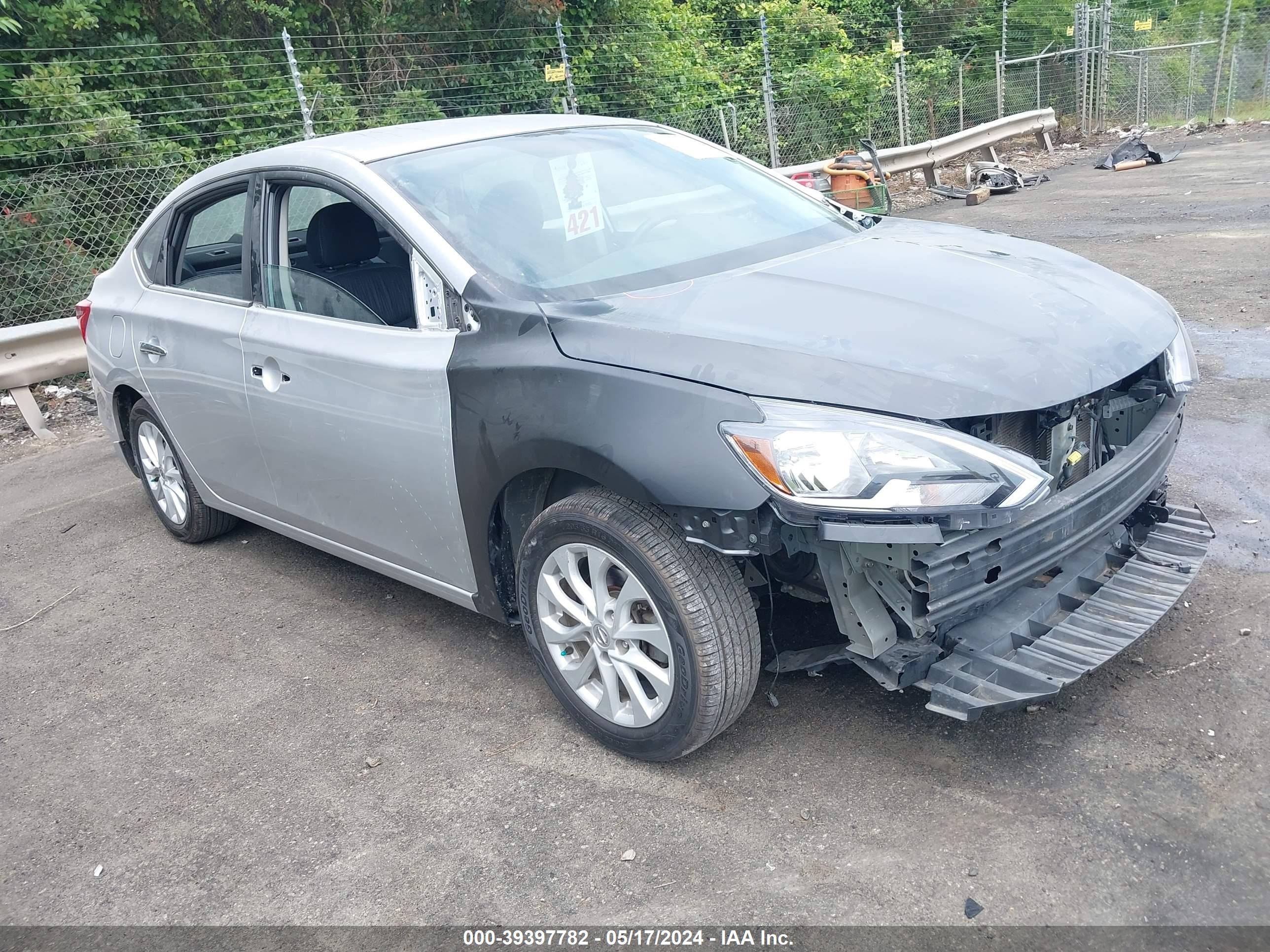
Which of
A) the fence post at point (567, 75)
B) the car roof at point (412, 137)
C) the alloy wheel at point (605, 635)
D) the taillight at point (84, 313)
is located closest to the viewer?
the alloy wheel at point (605, 635)

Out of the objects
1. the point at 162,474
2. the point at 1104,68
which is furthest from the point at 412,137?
the point at 1104,68

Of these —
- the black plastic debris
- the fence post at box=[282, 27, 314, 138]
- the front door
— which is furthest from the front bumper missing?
the black plastic debris

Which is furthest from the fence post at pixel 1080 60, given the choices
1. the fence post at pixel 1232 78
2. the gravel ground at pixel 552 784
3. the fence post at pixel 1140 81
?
the gravel ground at pixel 552 784

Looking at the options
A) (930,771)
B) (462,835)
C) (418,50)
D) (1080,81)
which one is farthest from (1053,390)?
(1080,81)

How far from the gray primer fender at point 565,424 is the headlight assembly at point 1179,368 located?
4.70 feet

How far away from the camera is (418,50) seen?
13242 millimetres

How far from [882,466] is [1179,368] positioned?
1335mm

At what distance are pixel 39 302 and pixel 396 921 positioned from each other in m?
8.24

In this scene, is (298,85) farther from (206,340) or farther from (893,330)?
(893,330)

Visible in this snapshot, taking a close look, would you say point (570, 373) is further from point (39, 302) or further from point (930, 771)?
point (39, 302)

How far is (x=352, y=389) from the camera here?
3.55 metres

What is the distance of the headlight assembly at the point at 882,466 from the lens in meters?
2.50

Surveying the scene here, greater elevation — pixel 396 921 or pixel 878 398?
pixel 878 398

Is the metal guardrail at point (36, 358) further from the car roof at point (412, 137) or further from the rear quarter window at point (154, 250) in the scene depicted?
the car roof at point (412, 137)
